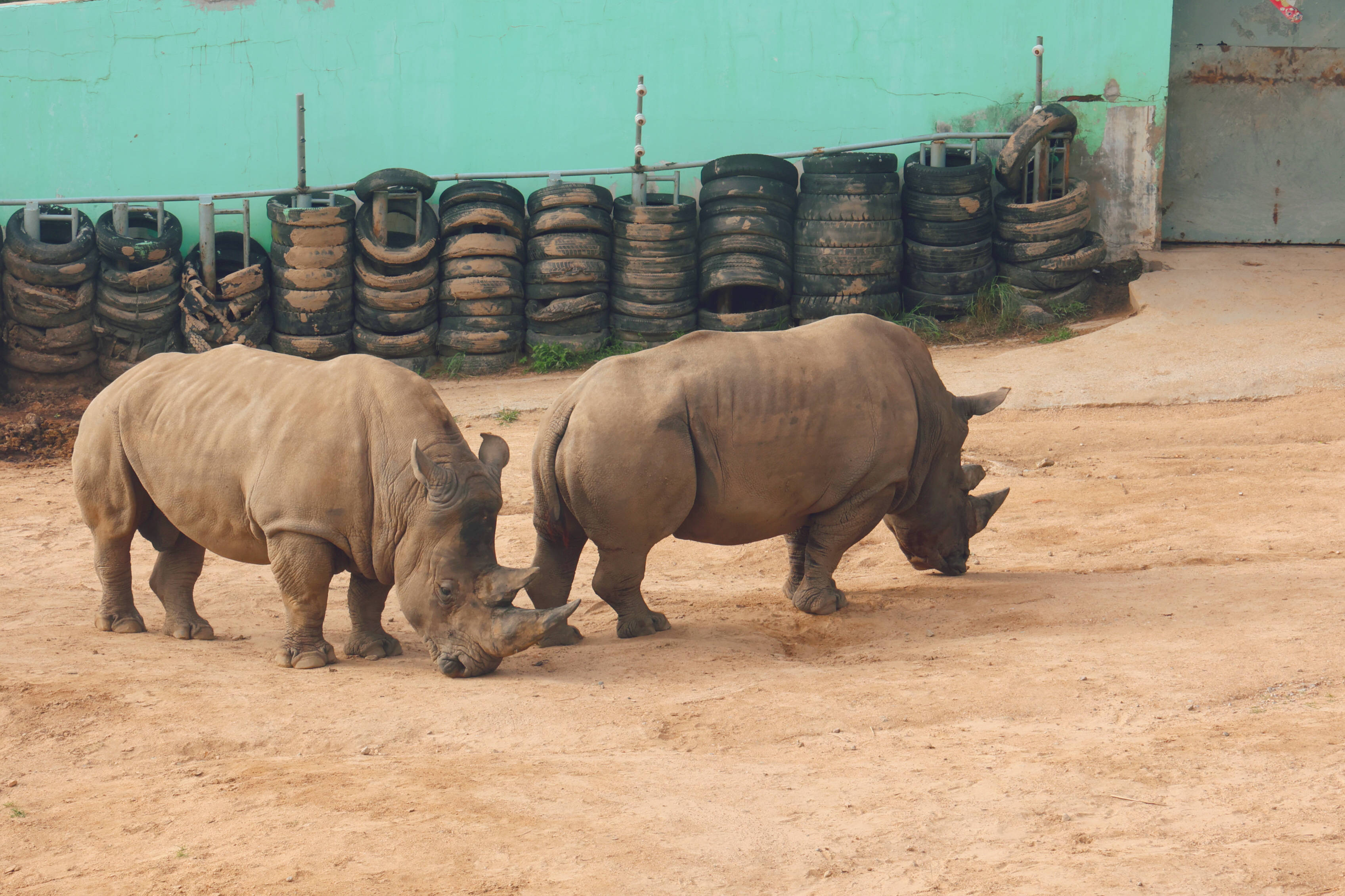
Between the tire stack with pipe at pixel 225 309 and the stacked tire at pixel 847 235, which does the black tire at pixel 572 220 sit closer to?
the stacked tire at pixel 847 235

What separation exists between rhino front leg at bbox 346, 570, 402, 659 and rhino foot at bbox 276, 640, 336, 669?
255mm

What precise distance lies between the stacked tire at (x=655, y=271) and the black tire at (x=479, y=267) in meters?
1.04

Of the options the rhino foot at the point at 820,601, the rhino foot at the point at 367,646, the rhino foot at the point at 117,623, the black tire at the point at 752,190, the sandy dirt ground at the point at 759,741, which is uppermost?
the black tire at the point at 752,190

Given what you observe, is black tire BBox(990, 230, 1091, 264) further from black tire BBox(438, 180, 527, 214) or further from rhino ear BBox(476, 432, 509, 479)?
rhino ear BBox(476, 432, 509, 479)

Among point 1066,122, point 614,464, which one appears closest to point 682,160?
point 1066,122

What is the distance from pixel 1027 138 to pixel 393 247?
6.31 m

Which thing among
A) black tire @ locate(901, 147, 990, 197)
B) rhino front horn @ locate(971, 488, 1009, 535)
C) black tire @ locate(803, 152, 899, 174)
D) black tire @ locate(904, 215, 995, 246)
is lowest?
rhino front horn @ locate(971, 488, 1009, 535)

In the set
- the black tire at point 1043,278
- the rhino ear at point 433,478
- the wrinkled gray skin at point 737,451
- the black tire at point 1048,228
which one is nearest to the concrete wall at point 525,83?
the black tire at point 1048,228

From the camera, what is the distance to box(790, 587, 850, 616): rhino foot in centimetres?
732

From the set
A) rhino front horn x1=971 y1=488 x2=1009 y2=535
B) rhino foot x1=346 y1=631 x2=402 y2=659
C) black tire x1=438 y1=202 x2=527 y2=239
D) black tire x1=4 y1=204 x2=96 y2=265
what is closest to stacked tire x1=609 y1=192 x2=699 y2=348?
black tire x1=438 y1=202 x2=527 y2=239

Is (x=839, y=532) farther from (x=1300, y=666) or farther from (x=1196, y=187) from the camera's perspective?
(x=1196, y=187)

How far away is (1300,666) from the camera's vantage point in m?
5.50

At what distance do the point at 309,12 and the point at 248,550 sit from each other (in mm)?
10126

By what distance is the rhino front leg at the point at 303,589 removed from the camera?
20.7ft
